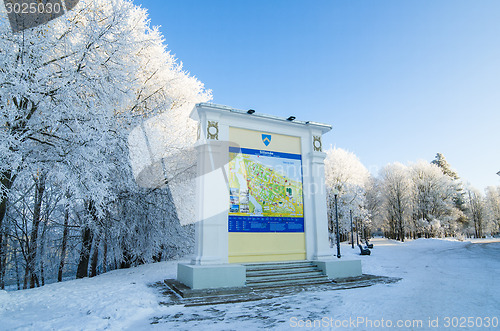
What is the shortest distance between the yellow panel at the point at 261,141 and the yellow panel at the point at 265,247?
2.86 meters

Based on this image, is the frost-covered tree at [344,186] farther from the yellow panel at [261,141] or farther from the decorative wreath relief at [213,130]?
the decorative wreath relief at [213,130]

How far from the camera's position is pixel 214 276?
298 inches

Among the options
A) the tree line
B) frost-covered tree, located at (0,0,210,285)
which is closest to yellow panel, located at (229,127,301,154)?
frost-covered tree, located at (0,0,210,285)

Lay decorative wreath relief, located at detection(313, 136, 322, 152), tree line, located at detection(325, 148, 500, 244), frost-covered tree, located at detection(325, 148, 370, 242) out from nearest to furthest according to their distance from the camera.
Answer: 1. decorative wreath relief, located at detection(313, 136, 322, 152)
2. frost-covered tree, located at detection(325, 148, 370, 242)
3. tree line, located at detection(325, 148, 500, 244)

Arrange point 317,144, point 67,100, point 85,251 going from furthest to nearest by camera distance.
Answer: point 85,251
point 317,144
point 67,100

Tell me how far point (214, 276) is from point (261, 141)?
14.9 feet

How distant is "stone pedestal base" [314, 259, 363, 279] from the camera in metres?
9.12

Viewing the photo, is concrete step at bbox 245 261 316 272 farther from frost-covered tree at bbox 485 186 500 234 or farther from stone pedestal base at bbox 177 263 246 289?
frost-covered tree at bbox 485 186 500 234

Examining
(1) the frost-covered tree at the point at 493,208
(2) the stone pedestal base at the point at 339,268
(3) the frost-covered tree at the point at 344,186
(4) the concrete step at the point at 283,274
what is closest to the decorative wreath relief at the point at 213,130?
(4) the concrete step at the point at 283,274

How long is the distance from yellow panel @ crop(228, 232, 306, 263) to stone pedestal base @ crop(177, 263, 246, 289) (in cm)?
82

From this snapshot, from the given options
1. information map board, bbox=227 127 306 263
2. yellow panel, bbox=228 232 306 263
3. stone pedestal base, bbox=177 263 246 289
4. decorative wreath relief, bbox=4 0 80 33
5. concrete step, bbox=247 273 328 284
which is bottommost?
concrete step, bbox=247 273 328 284

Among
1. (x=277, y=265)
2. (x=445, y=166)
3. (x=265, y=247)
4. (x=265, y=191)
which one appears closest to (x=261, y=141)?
(x=265, y=191)

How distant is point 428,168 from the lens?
40.9 m

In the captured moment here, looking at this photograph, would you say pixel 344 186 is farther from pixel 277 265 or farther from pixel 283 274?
pixel 283 274
